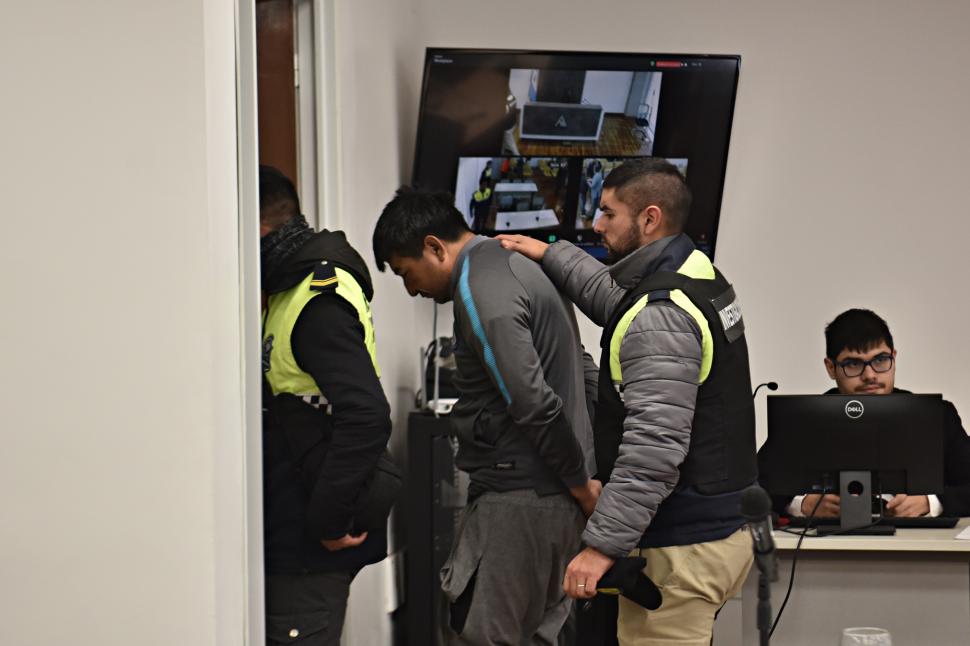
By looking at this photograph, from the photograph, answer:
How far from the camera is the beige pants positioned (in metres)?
2.37

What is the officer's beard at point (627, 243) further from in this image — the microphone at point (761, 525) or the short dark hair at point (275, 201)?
the microphone at point (761, 525)

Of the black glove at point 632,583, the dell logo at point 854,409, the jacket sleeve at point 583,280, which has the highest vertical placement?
the jacket sleeve at point 583,280

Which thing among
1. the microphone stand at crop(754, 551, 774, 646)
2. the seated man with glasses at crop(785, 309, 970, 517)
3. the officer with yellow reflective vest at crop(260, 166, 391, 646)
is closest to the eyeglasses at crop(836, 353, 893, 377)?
the seated man with glasses at crop(785, 309, 970, 517)

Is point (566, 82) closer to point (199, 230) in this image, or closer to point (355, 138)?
point (355, 138)

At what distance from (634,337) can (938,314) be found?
10.7 feet

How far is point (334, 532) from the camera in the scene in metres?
2.39

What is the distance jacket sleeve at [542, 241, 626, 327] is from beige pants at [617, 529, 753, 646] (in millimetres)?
547

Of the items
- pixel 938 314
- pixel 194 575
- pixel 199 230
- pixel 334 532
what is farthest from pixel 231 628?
pixel 938 314

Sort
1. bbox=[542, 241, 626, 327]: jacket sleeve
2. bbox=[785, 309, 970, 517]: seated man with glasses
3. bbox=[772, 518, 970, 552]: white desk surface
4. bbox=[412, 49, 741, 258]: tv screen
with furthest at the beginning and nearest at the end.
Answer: bbox=[412, 49, 741, 258]: tv screen < bbox=[785, 309, 970, 517]: seated man with glasses < bbox=[772, 518, 970, 552]: white desk surface < bbox=[542, 241, 626, 327]: jacket sleeve

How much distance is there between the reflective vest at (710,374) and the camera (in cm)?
235

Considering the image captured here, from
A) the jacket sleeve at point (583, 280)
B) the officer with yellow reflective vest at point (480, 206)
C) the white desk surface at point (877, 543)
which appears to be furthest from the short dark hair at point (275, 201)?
the officer with yellow reflective vest at point (480, 206)

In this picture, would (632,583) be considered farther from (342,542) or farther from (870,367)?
(870,367)

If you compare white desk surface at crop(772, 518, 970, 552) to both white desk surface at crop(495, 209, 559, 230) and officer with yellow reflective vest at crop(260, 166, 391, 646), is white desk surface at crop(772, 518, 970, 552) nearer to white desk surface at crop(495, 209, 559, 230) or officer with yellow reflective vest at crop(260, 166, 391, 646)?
officer with yellow reflective vest at crop(260, 166, 391, 646)

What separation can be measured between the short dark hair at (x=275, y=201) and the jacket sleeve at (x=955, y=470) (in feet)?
7.45
